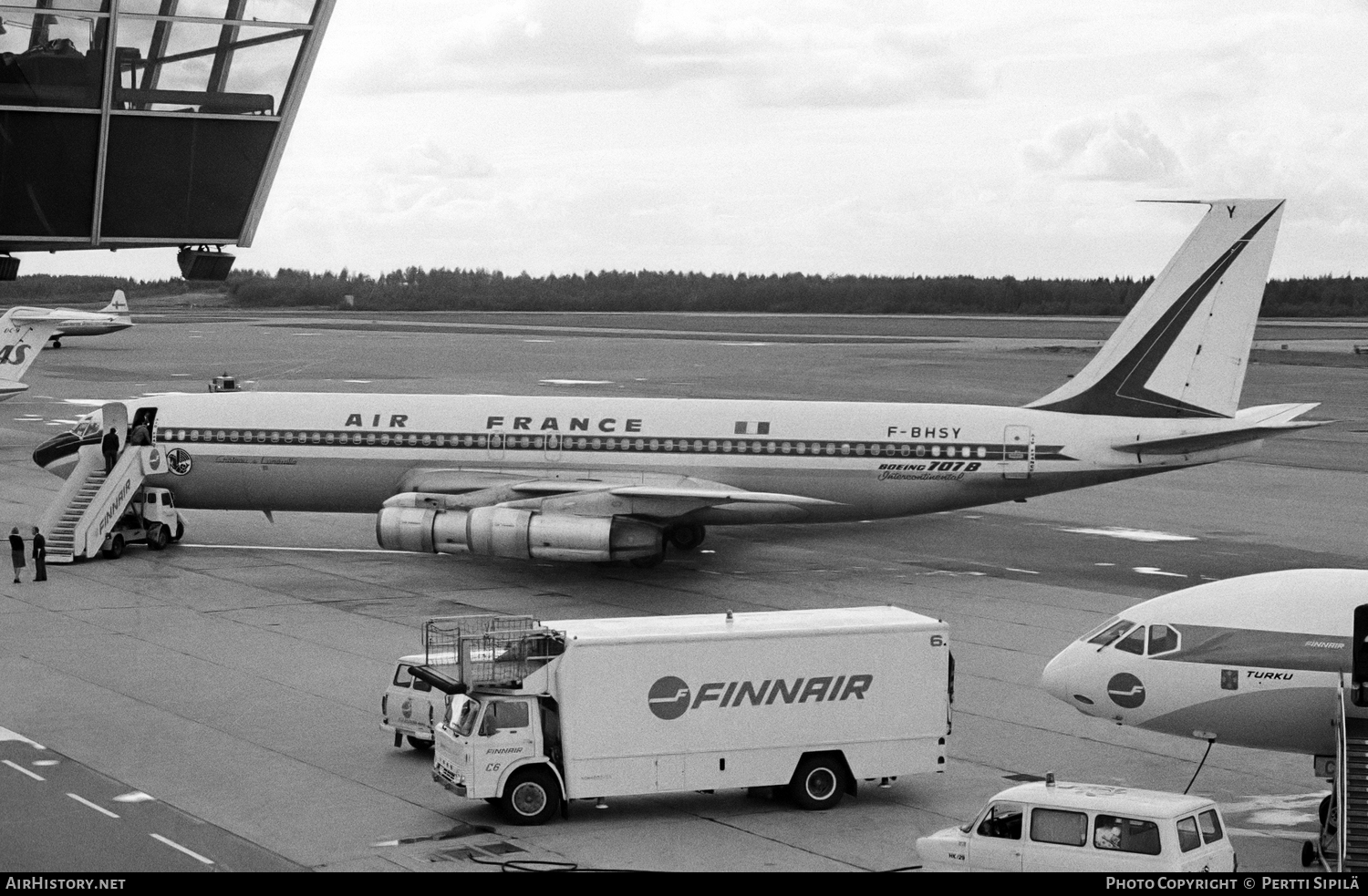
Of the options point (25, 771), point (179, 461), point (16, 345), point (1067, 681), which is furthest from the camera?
point (16, 345)

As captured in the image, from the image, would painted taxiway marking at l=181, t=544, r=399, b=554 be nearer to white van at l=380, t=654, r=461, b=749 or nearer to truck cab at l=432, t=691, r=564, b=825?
white van at l=380, t=654, r=461, b=749

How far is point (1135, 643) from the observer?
25297 mm

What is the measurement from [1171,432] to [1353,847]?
2476 cm

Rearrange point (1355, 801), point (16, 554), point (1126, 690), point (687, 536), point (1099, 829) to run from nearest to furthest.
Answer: point (1099, 829) → point (1355, 801) → point (1126, 690) → point (16, 554) → point (687, 536)

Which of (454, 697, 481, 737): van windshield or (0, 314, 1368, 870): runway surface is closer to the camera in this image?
(0, 314, 1368, 870): runway surface

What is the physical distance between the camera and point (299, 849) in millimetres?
22734

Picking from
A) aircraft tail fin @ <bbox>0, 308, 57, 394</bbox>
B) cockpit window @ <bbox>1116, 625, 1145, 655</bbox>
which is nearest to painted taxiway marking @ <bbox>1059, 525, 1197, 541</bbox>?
cockpit window @ <bbox>1116, 625, 1145, 655</bbox>

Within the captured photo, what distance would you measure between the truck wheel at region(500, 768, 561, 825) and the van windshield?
1.00 m

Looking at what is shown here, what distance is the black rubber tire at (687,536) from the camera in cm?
4700

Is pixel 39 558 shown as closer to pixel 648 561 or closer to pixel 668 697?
pixel 648 561

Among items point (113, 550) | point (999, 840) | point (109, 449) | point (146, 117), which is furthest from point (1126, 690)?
point (109, 449)

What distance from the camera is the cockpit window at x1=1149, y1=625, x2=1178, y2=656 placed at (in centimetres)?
2494

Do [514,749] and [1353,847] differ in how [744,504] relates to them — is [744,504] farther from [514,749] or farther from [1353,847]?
[1353,847]

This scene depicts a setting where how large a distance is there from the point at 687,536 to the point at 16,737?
2225 cm
